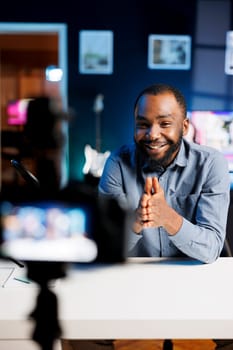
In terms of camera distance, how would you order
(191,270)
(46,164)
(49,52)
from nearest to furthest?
(46,164), (191,270), (49,52)

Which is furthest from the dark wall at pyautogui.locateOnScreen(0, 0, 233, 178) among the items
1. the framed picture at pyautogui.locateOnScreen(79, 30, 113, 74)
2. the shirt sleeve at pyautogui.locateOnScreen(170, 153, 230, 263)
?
the shirt sleeve at pyautogui.locateOnScreen(170, 153, 230, 263)

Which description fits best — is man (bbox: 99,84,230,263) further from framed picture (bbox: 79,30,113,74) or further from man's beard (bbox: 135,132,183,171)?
framed picture (bbox: 79,30,113,74)

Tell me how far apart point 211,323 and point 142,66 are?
3.36 meters

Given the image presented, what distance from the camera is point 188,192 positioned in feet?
5.14

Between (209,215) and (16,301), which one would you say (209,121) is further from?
(16,301)

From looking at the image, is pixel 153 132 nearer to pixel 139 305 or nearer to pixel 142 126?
pixel 142 126

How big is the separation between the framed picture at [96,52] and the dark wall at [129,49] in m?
0.04

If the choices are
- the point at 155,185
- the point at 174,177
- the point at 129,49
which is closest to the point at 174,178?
the point at 174,177

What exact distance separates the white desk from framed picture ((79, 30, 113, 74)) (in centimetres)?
303

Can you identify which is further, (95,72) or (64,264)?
(95,72)

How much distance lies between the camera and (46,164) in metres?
0.40

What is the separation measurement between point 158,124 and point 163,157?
123 mm

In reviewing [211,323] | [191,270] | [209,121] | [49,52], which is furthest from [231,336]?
[49,52]

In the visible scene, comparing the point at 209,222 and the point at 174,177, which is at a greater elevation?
the point at 174,177
